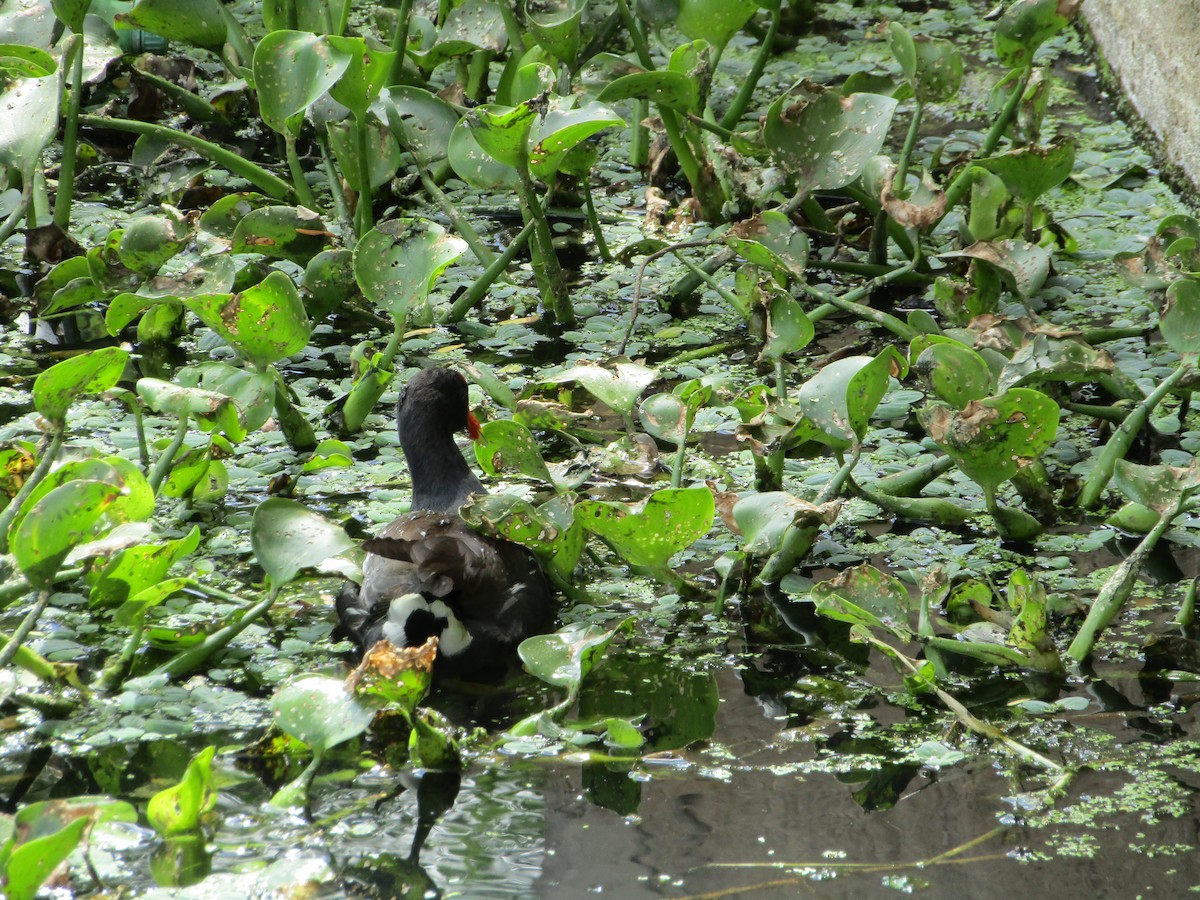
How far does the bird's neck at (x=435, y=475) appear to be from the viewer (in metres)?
2.81

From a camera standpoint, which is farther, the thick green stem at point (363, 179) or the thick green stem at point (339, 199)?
the thick green stem at point (339, 199)

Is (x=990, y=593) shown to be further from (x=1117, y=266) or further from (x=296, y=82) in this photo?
(x=296, y=82)

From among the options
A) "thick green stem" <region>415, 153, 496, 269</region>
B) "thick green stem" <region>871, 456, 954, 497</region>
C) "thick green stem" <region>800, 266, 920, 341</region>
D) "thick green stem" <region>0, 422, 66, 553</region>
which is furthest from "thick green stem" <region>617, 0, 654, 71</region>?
"thick green stem" <region>0, 422, 66, 553</region>

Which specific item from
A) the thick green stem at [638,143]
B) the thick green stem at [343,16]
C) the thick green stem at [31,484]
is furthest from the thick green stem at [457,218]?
the thick green stem at [31,484]

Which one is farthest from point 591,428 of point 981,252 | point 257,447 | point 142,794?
point 142,794

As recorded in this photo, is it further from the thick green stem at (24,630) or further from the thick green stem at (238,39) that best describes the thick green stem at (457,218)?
the thick green stem at (24,630)

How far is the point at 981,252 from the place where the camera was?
3.06 metres

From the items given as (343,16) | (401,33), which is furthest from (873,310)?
(343,16)

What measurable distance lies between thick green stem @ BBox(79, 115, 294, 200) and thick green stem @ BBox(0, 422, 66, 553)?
139cm

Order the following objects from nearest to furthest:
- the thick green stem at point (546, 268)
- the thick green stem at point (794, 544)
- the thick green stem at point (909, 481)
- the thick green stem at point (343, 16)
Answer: the thick green stem at point (794, 544)
the thick green stem at point (909, 481)
the thick green stem at point (546, 268)
the thick green stem at point (343, 16)

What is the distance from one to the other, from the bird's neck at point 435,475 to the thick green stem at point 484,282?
0.72m

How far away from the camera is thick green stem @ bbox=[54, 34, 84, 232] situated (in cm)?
332

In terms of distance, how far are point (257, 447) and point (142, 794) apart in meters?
1.19

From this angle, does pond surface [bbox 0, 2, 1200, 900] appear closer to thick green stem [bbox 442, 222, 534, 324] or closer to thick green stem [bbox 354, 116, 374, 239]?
thick green stem [bbox 442, 222, 534, 324]
